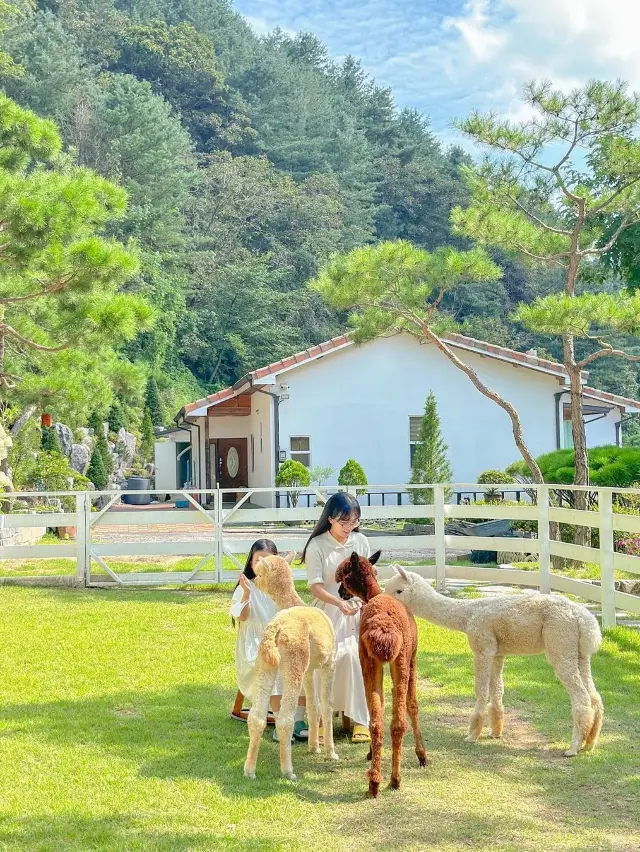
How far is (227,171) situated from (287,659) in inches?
2023

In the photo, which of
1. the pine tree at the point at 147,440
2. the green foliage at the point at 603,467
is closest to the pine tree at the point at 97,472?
the pine tree at the point at 147,440

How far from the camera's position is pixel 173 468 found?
36.7 meters

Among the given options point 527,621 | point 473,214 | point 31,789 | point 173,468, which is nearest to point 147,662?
point 31,789

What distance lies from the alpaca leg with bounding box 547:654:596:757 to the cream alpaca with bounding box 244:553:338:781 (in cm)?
134

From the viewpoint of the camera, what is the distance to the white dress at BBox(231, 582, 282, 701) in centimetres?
542

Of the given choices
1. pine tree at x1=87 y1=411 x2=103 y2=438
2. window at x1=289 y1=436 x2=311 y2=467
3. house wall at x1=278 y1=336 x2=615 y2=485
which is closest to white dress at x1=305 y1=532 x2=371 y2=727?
house wall at x1=278 y1=336 x2=615 y2=485

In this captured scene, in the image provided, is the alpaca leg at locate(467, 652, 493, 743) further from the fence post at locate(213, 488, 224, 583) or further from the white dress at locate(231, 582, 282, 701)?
the fence post at locate(213, 488, 224, 583)

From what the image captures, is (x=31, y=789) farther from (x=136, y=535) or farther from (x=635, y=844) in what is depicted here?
(x=136, y=535)

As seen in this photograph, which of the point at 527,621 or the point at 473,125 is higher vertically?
the point at 473,125

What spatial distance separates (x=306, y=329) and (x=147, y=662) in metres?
43.6

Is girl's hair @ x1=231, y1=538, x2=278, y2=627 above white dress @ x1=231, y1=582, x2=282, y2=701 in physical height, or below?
above

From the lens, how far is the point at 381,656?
15.0 ft

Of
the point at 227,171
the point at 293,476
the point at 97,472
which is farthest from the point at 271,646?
the point at 227,171

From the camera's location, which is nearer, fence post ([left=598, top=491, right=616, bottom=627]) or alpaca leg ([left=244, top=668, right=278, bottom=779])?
alpaca leg ([left=244, top=668, right=278, bottom=779])
